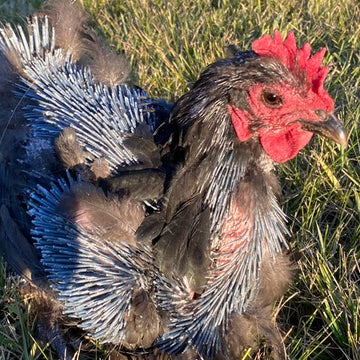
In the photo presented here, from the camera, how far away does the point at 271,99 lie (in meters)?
2.22

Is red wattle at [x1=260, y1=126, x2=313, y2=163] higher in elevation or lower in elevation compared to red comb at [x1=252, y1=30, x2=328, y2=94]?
lower

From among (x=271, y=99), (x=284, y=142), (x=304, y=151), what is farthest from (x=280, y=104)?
(x=304, y=151)

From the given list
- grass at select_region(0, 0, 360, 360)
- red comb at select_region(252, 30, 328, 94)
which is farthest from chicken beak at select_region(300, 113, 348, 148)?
grass at select_region(0, 0, 360, 360)

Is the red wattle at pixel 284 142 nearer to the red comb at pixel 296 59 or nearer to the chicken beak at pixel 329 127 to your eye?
the chicken beak at pixel 329 127

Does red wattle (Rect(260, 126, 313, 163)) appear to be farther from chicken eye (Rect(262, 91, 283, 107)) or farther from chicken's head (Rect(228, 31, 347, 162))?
chicken eye (Rect(262, 91, 283, 107))

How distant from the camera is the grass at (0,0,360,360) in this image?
2.74 meters

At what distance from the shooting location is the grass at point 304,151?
2736mm

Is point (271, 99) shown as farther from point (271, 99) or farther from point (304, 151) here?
point (304, 151)

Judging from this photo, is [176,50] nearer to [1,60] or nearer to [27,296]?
[1,60]

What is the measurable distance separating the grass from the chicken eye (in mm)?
933

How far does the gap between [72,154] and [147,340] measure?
824 mm

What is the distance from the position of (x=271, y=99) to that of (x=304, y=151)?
1395 millimetres

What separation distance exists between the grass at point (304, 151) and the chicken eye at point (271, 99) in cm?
93

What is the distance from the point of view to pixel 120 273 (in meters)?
2.39
